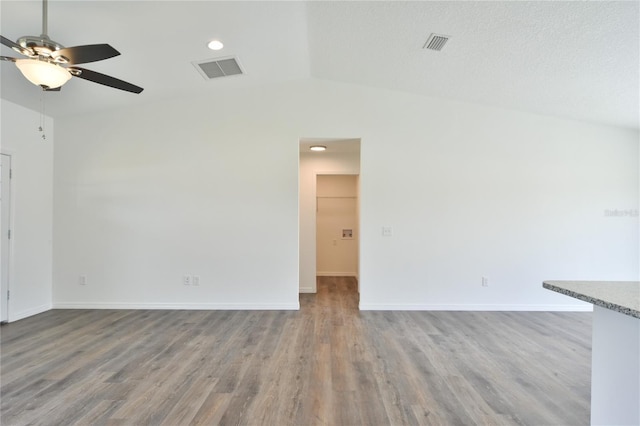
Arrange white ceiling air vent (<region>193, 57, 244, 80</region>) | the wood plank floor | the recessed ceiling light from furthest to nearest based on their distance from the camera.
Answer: white ceiling air vent (<region>193, 57, 244, 80</region>) → the recessed ceiling light → the wood plank floor

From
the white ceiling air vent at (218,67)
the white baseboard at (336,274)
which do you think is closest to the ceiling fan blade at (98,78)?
the white ceiling air vent at (218,67)

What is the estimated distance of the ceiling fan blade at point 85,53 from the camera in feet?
6.81

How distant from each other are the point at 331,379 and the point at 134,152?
4019 mm

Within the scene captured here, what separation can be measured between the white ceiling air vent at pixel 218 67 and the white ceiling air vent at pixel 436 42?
215 centimetres

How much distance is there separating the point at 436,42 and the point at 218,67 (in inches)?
98.1

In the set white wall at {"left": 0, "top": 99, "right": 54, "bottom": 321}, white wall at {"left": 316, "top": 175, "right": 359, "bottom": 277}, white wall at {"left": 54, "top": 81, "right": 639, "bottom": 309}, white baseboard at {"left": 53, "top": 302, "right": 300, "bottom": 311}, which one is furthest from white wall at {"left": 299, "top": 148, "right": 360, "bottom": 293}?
white wall at {"left": 0, "top": 99, "right": 54, "bottom": 321}

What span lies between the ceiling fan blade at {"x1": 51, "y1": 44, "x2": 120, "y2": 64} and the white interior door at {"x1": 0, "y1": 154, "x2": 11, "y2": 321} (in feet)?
8.56

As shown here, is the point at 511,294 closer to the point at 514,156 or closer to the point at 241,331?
the point at 514,156

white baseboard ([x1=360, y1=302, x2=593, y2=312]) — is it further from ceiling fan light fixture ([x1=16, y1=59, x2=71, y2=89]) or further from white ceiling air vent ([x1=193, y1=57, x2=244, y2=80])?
ceiling fan light fixture ([x1=16, y1=59, x2=71, y2=89])

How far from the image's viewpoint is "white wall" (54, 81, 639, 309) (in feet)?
14.3

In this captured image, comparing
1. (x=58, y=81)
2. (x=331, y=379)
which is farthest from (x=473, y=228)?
(x=58, y=81)

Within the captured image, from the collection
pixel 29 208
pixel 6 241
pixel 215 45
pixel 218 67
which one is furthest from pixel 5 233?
pixel 215 45

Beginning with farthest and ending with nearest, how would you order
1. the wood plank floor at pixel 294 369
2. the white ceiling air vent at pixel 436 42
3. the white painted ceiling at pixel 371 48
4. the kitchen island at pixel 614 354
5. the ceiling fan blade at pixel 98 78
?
1. the white ceiling air vent at pixel 436 42
2. the white painted ceiling at pixel 371 48
3. the ceiling fan blade at pixel 98 78
4. the wood plank floor at pixel 294 369
5. the kitchen island at pixel 614 354

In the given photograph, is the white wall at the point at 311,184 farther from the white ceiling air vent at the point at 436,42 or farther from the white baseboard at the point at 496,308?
the white ceiling air vent at the point at 436,42
